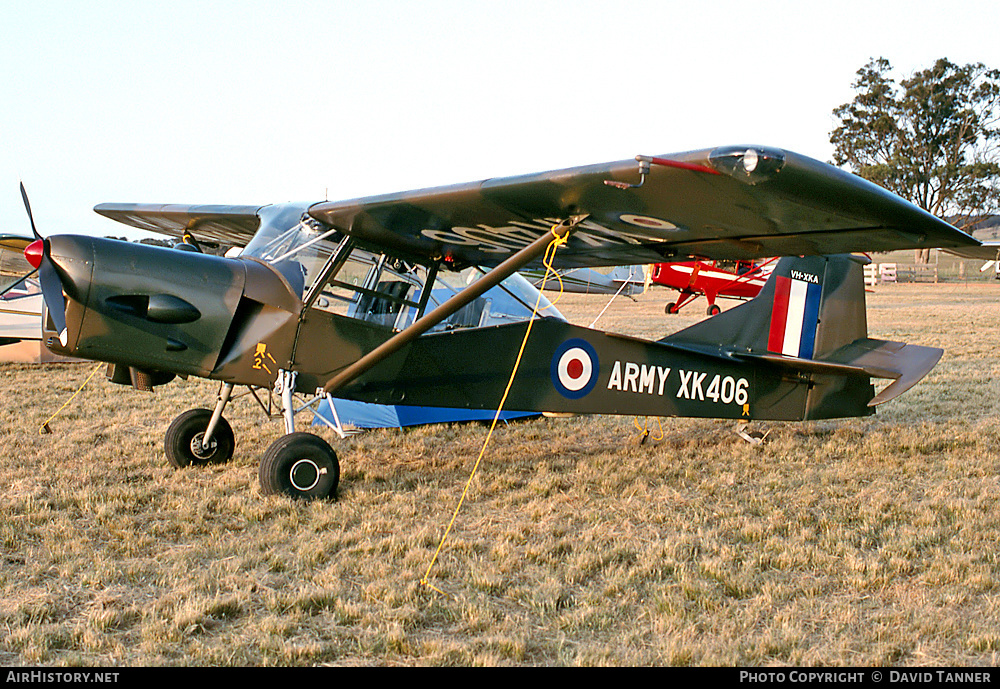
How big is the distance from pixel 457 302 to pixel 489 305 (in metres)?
1.59

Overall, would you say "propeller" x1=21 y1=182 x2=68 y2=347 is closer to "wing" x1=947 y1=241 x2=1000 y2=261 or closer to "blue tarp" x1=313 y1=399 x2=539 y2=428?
"blue tarp" x1=313 y1=399 x2=539 y2=428

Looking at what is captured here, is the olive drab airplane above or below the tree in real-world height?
below

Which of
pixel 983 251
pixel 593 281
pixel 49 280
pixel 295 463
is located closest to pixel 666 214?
A: pixel 983 251

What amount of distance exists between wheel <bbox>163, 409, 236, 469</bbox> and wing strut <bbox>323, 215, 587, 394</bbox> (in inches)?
53.6

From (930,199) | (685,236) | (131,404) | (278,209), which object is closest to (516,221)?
(685,236)

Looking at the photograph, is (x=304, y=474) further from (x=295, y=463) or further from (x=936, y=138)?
(x=936, y=138)

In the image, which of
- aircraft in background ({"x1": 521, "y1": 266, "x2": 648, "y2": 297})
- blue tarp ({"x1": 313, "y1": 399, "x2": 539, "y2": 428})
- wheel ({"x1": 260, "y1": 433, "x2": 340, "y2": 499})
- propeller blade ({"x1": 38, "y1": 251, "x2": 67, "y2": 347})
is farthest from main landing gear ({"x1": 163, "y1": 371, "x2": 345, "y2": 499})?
aircraft in background ({"x1": 521, "y1": 266, "x2": 648, "y2": 297})

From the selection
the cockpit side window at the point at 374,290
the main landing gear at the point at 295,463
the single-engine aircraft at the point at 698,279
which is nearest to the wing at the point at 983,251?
the cockpit side window at the point at 374,290

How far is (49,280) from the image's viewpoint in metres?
4.39

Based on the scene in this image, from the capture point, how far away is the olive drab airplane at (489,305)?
4.00m

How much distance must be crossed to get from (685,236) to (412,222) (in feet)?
5.90

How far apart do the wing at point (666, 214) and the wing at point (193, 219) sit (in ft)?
8.17

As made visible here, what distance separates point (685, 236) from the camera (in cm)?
475

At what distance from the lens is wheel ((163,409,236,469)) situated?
5.76 m
